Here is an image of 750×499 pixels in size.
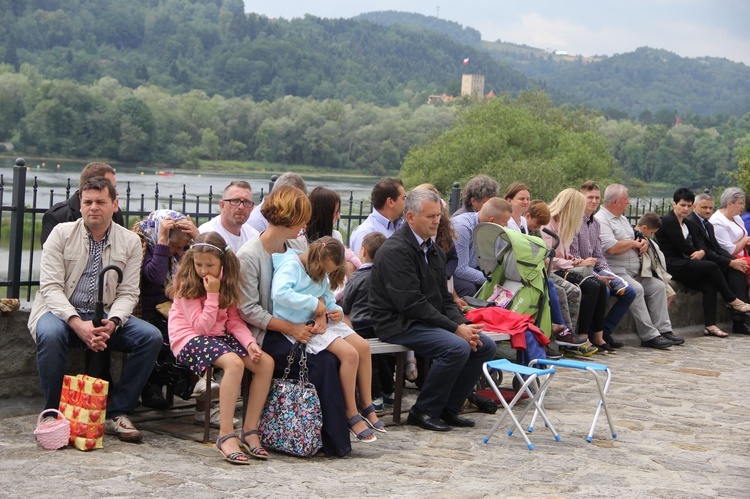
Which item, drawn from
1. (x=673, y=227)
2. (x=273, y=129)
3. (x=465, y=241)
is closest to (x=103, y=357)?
(x=465, y=241)

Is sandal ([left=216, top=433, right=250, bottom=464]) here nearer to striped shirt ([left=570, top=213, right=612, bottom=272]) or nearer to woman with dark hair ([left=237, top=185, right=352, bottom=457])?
woman with dark hair ([left=237, top=185, right=352, bottom=457])

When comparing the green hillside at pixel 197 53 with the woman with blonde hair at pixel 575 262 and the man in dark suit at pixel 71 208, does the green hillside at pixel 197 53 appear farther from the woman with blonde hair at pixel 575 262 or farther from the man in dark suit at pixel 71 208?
the man in dark suit at pixel 71 208

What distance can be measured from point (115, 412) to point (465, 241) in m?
3.65

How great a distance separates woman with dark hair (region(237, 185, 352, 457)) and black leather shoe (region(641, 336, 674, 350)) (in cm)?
602

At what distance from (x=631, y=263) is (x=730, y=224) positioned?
248 cm

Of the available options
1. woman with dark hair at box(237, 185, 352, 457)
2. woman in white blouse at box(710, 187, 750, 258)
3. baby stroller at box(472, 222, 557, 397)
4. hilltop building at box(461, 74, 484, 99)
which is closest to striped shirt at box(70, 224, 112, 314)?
woman with dark hair at box(237, 185, 352, 457)

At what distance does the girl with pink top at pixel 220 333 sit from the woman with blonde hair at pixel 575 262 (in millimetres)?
4729

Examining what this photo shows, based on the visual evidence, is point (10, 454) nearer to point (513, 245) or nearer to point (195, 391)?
point (195, 391)

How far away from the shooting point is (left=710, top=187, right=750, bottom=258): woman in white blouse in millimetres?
12531

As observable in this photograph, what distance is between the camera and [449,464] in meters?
5.69

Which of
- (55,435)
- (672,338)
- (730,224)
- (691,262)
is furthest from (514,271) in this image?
(730,224)

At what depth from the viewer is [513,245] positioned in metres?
8.09

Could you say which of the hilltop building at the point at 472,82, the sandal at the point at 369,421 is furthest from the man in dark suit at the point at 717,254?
the hilltop building at the point at 472,82

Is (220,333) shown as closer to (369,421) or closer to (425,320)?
(369,421)
